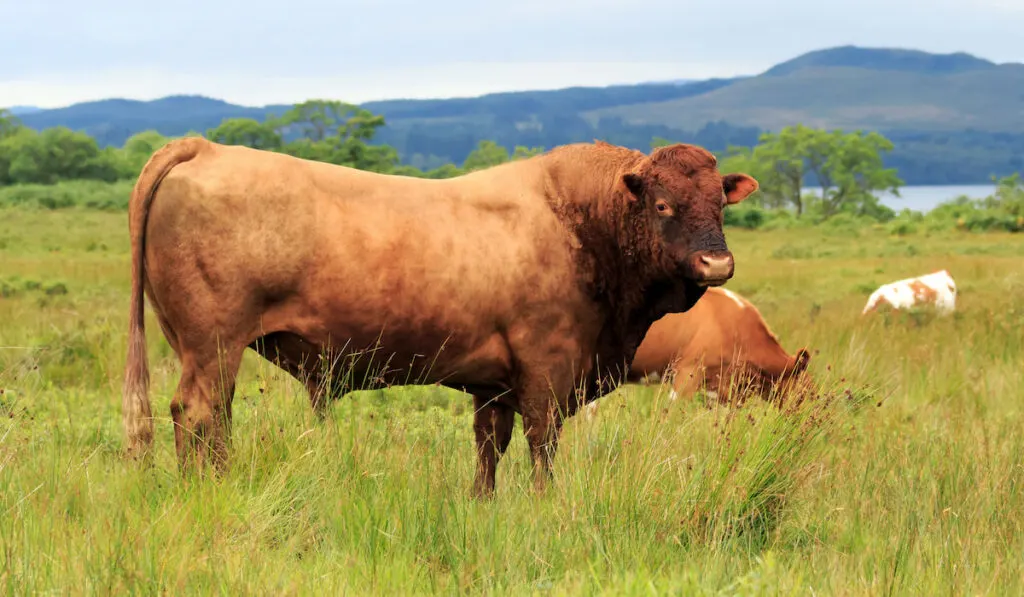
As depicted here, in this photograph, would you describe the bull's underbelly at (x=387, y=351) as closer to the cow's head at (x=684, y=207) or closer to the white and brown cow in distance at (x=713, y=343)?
the cow's head at (x=684, y=207)

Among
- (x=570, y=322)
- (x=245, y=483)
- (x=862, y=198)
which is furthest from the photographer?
(x=862, y=198)

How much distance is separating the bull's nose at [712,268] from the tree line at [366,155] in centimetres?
3328

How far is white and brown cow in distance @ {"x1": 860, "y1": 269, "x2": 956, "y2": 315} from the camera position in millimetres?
13391

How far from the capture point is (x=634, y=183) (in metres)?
5.66

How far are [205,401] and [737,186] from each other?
299cm

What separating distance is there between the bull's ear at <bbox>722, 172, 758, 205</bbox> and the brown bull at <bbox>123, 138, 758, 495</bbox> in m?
0.01

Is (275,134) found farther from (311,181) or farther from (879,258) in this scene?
(311,181)

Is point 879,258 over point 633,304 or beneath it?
beneath

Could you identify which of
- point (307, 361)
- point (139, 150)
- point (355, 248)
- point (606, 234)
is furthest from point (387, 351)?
point (139, 150)

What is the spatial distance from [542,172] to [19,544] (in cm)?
320

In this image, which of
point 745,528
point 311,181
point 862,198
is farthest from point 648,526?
point 862,198

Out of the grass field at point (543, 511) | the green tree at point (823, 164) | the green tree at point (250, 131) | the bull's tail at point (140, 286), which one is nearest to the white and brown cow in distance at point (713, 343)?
the grass field at point (543, 511)

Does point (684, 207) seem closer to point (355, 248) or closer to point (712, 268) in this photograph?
point (712, 268)

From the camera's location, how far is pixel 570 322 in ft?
18.8
